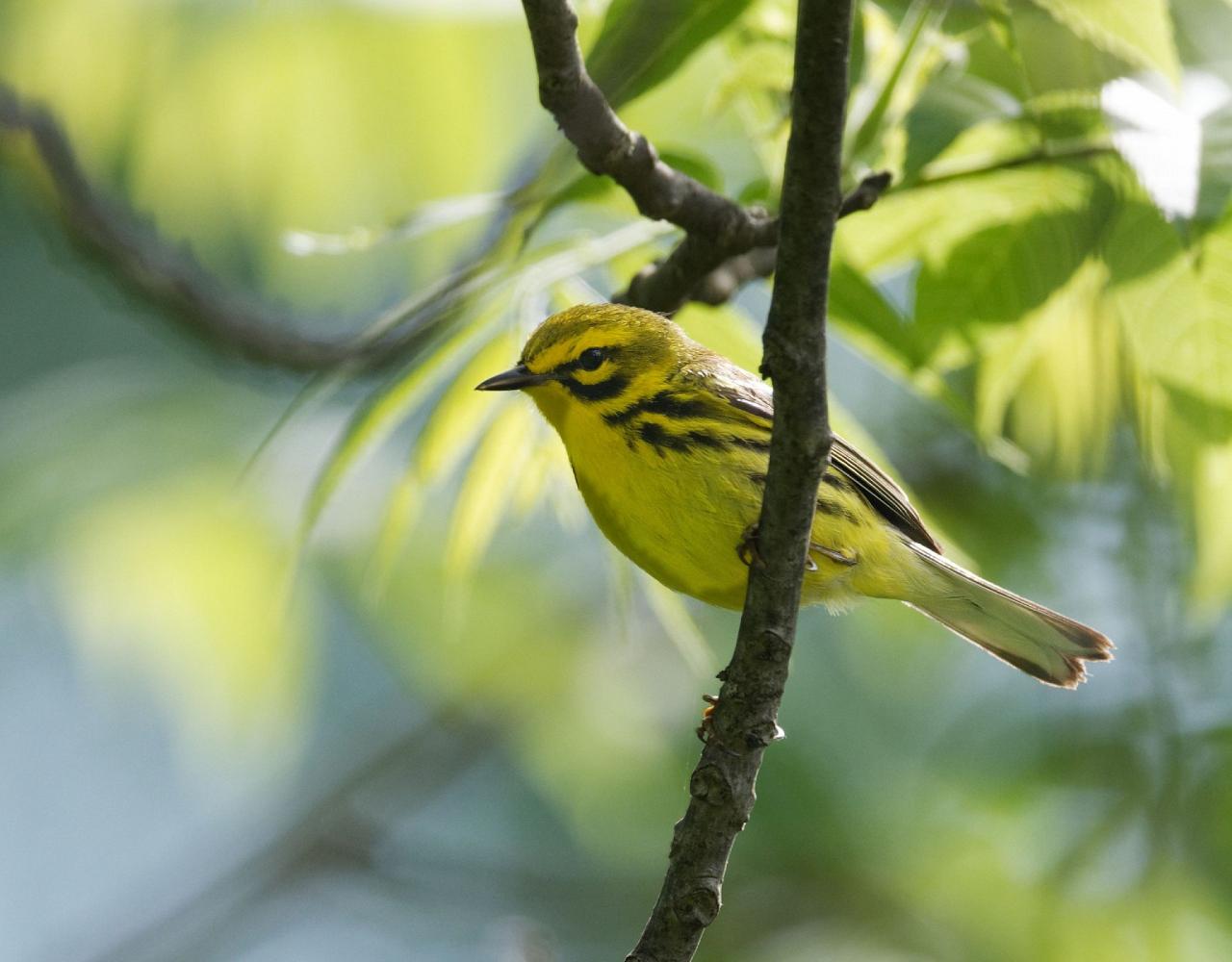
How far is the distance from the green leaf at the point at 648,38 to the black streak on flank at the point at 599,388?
0.85 meters

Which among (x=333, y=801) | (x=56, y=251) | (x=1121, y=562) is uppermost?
(x=56, y=251)

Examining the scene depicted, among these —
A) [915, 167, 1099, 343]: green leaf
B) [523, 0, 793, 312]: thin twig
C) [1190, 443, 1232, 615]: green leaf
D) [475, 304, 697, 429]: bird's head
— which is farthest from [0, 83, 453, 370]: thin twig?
[1190, 443, 1232, 615]: green leaf

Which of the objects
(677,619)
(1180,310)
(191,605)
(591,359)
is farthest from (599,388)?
(191,605)

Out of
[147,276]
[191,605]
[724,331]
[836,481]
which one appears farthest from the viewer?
[191,605]

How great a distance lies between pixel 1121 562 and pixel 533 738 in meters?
3.12

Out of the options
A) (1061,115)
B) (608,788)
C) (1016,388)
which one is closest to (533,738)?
(608,788)

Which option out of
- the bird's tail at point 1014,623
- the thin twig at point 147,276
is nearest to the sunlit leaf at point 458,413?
the bird's tail at point 1014,623

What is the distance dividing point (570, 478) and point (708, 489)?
611 mm

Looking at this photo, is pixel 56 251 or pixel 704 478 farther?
pixel 56 251

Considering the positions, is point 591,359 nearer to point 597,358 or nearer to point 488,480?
point 597,358

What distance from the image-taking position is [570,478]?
3234 millimetres

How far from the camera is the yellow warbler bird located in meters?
2.73

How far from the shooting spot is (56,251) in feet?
19.1

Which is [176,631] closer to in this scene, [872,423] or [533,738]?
[533,738]
